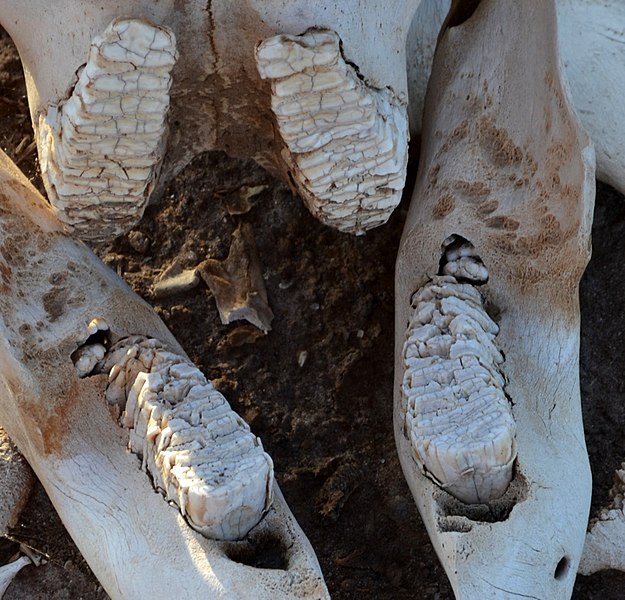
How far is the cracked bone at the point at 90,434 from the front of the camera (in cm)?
88

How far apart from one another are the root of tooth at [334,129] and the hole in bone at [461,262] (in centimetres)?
12

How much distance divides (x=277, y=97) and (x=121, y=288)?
0.35 metres

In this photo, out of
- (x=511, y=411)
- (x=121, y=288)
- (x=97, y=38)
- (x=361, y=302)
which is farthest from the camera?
(x=361, y=302)

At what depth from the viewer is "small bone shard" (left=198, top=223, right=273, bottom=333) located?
1235 mm

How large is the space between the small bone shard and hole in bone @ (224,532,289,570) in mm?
374

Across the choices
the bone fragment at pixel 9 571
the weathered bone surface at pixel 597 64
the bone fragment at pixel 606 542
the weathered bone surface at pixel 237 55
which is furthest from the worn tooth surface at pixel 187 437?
the weathered bone surface at pixel 597 64

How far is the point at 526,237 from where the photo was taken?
3.52ft

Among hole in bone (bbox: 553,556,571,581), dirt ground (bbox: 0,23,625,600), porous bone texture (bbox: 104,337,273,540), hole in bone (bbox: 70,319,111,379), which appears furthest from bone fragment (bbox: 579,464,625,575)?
hole in bone (bbox: 70,319,111,379)

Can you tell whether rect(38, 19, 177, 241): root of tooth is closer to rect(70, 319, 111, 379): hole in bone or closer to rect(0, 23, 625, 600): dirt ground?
rect(70, 319, 111, 379): hole in bone

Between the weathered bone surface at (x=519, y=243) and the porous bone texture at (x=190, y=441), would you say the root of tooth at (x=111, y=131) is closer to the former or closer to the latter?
the porous bone texture at (x=190, y=441)

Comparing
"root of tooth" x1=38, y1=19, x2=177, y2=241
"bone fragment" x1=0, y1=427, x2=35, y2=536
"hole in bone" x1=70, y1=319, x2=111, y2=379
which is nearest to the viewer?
"root of tooth" x1=38, y1=19, x2=177, y2=241

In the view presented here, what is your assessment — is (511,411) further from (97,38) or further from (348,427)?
(97,38)

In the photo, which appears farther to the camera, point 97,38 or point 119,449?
point 119,449

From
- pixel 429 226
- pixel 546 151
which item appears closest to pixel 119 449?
pixel 429 226
